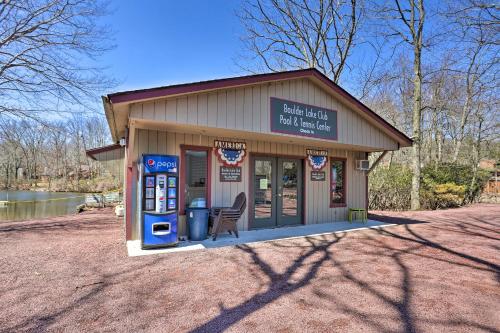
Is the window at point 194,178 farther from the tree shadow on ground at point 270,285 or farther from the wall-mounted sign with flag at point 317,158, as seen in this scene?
the wall-mounted sign with flag at point 317,158

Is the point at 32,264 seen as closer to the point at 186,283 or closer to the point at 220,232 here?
the point at 186,283

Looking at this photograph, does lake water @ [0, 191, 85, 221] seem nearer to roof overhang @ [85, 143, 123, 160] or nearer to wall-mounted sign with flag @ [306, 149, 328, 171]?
roof overhang @ [85, 143, 123, 160]

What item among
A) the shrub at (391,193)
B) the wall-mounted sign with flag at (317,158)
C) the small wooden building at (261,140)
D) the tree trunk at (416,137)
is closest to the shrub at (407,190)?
the shrub at (391,193)

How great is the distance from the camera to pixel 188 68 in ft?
38.7

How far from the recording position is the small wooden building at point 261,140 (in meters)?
5.52

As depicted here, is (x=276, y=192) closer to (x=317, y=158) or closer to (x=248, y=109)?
(x=317, y=158)

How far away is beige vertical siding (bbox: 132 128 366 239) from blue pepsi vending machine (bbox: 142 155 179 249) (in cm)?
80

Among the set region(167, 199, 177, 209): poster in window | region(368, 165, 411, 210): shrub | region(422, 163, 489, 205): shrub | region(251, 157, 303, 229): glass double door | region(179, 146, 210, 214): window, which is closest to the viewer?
region(167, 199, 177, 209): poster in window

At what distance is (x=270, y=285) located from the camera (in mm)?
3850

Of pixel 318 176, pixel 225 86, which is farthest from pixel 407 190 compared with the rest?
pixel 225 86

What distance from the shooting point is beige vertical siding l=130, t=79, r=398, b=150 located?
5.24 meters

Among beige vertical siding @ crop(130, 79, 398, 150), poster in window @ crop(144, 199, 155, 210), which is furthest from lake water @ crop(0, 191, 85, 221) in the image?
beige vertical siding @ crop(130, 79, 398, 150)

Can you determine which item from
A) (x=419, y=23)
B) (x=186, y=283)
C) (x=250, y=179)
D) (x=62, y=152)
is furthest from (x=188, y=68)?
(x=62, y=152)

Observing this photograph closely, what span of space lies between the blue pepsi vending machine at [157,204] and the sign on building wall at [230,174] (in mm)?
1631
